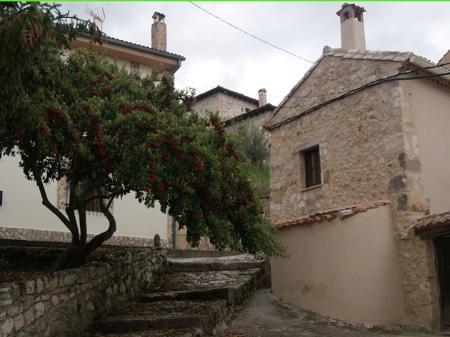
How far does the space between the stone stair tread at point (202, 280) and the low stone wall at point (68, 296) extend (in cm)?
53

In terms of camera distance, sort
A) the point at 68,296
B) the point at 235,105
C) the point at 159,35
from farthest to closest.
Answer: the point at 235,105
the point at 159,35
the point at 68,296

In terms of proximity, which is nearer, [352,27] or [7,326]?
[7,326]

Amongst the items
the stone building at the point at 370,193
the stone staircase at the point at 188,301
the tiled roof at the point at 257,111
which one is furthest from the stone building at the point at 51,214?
the tiled roof at the point at 257,111

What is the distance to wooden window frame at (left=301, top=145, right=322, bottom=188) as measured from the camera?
40.6 feet

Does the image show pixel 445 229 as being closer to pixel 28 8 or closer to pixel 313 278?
pixel 313 278

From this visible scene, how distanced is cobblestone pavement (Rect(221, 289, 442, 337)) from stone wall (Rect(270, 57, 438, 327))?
4.54ft

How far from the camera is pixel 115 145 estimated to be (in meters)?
6.55

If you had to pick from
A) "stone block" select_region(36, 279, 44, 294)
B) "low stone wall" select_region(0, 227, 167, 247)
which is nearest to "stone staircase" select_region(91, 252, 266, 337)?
"stone block" select_region(36, 279, 44, 294)

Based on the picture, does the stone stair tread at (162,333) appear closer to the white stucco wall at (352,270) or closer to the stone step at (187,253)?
the white stucco wall at (352,270)

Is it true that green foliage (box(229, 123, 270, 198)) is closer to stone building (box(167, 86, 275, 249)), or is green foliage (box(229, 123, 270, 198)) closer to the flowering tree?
stone building (box(167, 86, 275, 249))

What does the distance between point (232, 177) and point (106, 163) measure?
1.82 meters

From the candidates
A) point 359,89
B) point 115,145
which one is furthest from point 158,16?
point 115,145

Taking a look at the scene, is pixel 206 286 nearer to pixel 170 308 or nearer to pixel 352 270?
pixel 170 308

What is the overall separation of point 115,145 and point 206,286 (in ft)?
14.6
